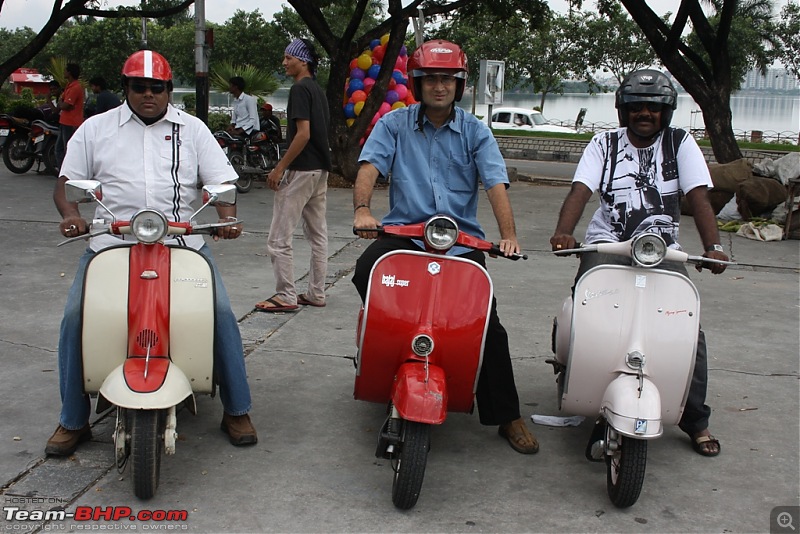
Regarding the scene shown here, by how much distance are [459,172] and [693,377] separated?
1.42 metres

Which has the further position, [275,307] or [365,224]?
[275,307]

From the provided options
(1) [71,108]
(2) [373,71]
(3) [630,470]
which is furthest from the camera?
(2) [373,71]

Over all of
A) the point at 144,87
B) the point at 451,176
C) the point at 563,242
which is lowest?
the point at 563,242

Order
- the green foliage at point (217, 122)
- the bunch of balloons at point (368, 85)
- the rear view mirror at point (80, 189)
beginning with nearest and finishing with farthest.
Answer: the rear view mirror at point (80, 189), the bunch of balloons at point (368, 85), the green foliage at point (217, 122)

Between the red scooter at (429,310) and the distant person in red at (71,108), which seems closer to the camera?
the red scooter at (429,310)

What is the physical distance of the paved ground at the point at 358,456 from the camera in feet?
11.3

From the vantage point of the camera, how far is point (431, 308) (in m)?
3.67

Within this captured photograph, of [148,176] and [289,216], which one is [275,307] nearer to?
[289,216]

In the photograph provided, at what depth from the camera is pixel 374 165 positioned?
4.12 metres

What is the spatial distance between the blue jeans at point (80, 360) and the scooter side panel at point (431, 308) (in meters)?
0.60

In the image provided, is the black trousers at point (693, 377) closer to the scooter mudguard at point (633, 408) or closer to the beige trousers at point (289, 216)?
the scooter mudguard at point (633, 408)

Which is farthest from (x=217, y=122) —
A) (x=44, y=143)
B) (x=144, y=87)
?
(x=144, y=87)

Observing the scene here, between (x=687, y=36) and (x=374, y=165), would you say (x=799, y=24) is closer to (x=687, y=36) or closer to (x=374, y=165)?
(x=687, y=36)

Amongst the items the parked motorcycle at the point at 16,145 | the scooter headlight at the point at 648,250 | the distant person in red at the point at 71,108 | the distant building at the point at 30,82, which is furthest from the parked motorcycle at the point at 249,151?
the distant building at the point at 30,82
